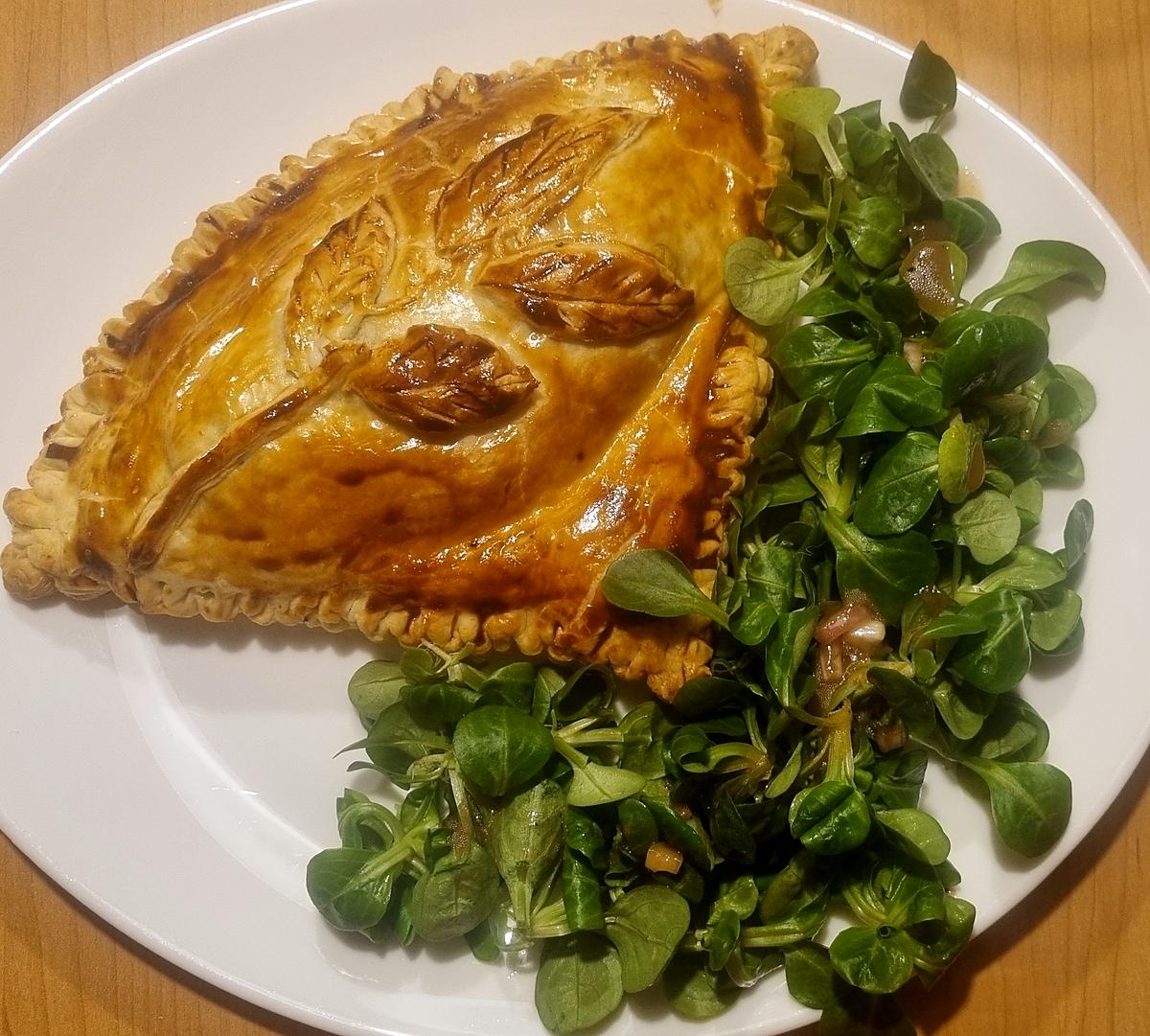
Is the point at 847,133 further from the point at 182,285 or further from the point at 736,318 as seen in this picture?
the point at 182,285

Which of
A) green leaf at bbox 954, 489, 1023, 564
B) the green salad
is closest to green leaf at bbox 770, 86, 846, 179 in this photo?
the green salad

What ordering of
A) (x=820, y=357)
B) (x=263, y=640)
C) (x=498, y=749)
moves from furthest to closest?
(x=263, y=640), (x=820, y=357), (x=498, y=749)

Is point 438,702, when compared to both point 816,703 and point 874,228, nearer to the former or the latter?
point 816,703

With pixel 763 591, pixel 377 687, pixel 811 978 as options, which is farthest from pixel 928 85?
pixel 811 978

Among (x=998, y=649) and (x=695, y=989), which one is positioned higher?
(x=998, y=649)

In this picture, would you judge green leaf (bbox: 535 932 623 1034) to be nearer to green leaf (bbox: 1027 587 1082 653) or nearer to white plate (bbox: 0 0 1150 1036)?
white plate (bbox: 0 0 1150 1036)

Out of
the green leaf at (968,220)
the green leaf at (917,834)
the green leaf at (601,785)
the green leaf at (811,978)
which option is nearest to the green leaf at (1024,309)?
the green leaf at (968,220)

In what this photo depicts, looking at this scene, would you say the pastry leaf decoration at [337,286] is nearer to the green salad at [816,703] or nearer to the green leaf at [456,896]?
the green salad at [816,703]
